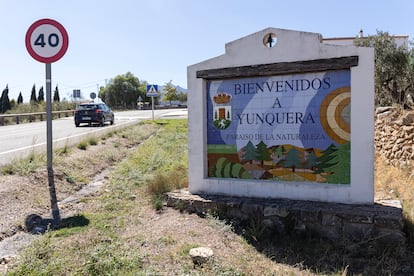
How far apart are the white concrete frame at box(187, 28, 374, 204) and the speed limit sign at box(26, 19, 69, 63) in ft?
7.05

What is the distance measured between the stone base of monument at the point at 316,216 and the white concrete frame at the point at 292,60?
0.17 meters

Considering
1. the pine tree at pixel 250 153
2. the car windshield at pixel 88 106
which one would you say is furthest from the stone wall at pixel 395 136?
the car windshield at pixel 88 106

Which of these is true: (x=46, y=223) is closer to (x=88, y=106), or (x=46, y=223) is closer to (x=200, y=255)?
(x=200, y=255)

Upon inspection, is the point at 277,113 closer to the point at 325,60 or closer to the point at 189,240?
the point at 325,60

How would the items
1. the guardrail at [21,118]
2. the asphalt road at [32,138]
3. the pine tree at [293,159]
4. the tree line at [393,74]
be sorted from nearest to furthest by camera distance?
the pine tree at [293,159] < the asphalt road at [32,138] < the tree line at [393,74] < the guardrail at [21,118]

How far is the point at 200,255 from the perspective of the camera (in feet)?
11.8

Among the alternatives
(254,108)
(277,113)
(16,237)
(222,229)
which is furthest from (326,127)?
(16,237)

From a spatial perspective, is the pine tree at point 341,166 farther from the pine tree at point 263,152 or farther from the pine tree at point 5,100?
the pine tree at point 5,100

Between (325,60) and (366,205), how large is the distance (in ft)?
6.64

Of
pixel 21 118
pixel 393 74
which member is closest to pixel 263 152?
pixel 393 74

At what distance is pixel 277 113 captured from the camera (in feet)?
17.2

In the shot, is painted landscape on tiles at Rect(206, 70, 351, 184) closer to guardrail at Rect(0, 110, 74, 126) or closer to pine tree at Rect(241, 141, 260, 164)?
pine tree at Rect(241, 141, 260, 164)

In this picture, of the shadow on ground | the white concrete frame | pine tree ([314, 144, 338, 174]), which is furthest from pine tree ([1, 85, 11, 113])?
pine tree ([314, 144, 338, 174])

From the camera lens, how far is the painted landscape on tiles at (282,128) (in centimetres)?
489
